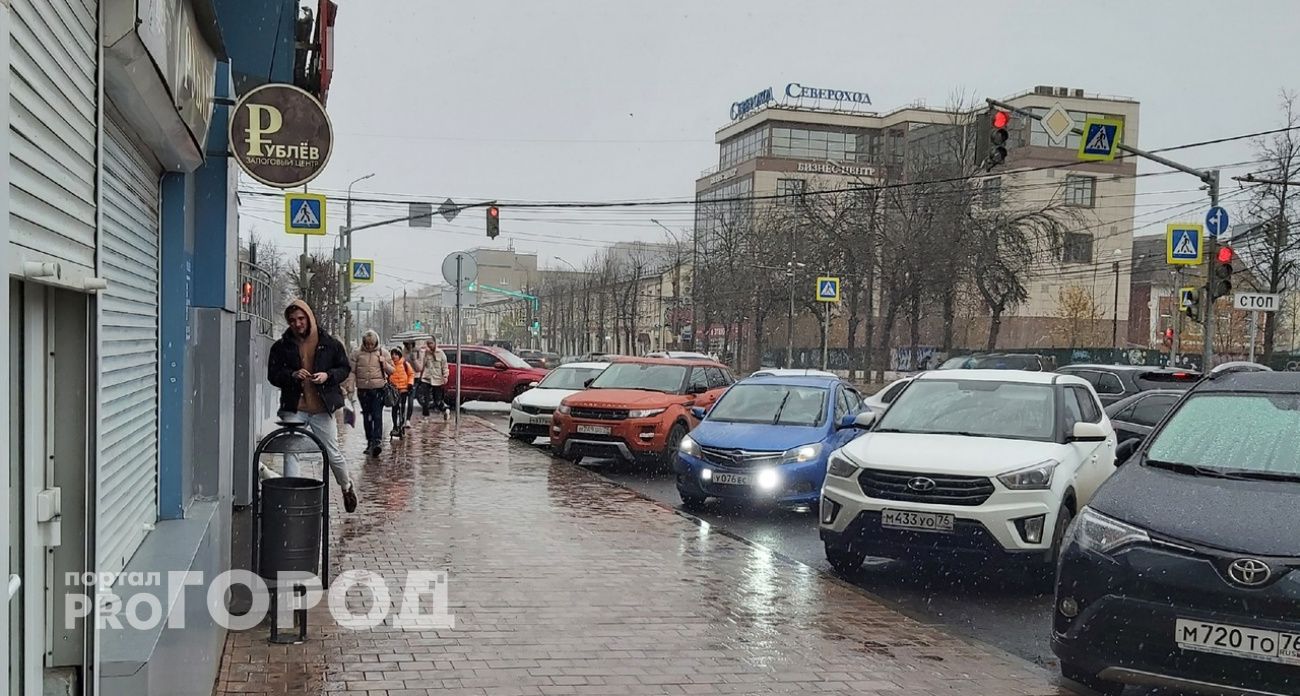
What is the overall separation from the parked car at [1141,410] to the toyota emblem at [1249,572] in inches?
357

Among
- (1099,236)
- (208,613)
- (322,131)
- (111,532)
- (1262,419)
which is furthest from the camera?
(1099,236)

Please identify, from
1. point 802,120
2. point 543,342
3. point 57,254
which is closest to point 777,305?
point 802,120

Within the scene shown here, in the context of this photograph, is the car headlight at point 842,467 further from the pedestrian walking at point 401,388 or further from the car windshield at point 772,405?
the pedestrian walking at point 401,388

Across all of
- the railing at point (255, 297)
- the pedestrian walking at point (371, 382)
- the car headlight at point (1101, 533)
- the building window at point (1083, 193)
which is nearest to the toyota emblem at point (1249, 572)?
the car headlight at point (1101, 533)

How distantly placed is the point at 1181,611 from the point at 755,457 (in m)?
6.33

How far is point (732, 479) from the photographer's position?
11.1 meters

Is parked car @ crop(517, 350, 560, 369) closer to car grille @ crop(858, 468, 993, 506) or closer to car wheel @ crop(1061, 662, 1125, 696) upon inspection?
car grille @ crop(858, 468, 993, 506)

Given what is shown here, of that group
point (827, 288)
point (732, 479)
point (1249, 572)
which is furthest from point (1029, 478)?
point (827, 288)

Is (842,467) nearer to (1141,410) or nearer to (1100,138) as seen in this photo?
(1141,410)

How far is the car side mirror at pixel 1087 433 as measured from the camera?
8125 millimetres

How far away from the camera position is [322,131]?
7328mm

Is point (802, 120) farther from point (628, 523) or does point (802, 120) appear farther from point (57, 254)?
point (57, 254)

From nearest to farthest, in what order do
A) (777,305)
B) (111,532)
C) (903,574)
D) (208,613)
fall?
1. (111,532)
2. (208,613)
3. (903,574)
4. (777,305)

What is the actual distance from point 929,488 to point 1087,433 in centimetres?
137
